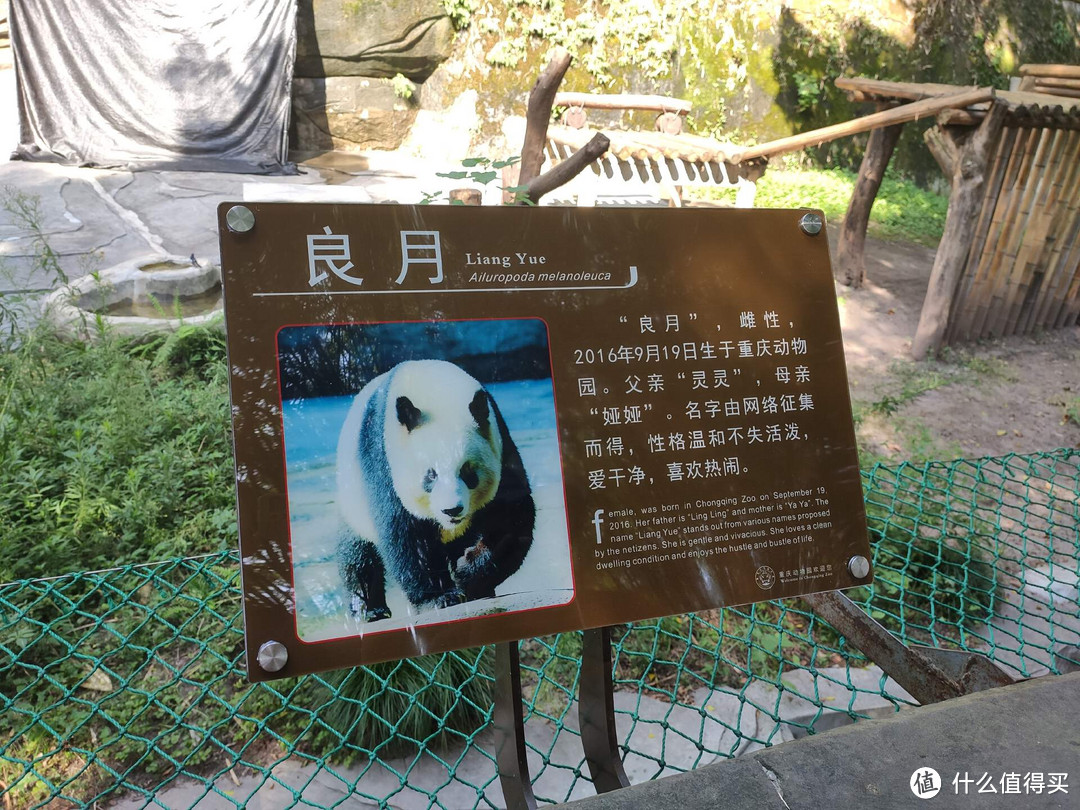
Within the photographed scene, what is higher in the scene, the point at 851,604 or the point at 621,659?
the point at 851,604

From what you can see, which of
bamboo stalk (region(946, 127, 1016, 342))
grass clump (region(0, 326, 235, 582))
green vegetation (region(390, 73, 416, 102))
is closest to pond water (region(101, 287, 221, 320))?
grass clump (region(0, 326, 235, 582))

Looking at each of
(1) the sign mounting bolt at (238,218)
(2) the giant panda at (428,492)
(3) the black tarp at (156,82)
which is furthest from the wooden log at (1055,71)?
(3) the black tarp at (156,82)

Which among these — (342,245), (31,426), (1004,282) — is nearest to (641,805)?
(342,245)

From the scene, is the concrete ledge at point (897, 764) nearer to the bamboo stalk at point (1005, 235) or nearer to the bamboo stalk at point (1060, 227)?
the bamboo stalk at point (1005, 235)

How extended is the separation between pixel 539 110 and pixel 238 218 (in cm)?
225

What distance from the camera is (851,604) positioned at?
71.7 inches

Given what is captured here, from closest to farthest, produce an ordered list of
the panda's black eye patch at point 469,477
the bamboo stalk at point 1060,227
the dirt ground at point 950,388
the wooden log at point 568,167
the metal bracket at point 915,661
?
the panda's black eye patch at point 469,477 → the metal bracket at point 915,661 → the wooden log at point 568,167 → the dirt ground at point 950,388 → the bamboo stalk at point 1060,227

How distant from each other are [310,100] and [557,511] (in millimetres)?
10376

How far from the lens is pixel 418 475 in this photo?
4.23 feet

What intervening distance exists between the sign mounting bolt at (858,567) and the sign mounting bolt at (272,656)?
1004mm

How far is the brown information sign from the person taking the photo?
1240 millimetres

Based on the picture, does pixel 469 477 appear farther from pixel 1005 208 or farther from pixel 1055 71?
pixel 1055 71

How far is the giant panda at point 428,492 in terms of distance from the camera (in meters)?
1.25

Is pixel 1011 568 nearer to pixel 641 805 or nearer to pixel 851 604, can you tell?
pixel 851 604
